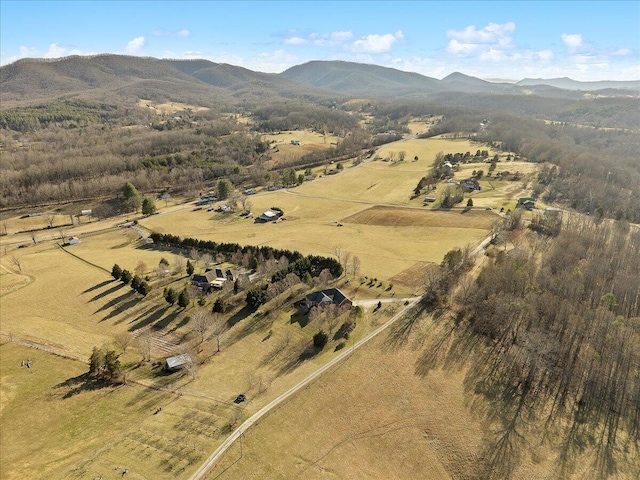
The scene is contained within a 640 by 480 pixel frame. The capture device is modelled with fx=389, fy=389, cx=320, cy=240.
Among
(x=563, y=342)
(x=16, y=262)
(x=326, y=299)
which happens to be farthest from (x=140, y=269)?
(x=563, y=342)

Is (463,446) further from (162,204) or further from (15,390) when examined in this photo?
(162,204)

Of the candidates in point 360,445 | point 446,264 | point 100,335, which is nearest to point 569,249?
point 446,264

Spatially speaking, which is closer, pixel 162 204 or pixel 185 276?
pixel 185 276

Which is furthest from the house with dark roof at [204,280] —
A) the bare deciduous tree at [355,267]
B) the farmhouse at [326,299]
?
the bare deciduous tree at [355,267]

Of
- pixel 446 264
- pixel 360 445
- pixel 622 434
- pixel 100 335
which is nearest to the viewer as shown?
pixel 360 445

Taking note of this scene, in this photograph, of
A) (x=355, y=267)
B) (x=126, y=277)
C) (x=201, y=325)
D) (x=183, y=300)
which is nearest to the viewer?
(x=201, y=325)

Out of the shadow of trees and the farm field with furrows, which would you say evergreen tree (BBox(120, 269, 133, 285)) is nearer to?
the farm field with furrows

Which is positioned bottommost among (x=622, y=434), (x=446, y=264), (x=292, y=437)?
(x=622, y=434)

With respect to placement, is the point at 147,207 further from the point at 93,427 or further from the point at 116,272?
the point at 93,427
